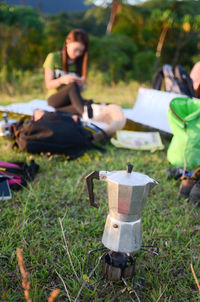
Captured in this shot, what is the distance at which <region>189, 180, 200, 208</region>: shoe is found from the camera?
172 cm

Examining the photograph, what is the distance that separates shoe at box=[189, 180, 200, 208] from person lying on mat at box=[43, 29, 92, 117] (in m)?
1.80

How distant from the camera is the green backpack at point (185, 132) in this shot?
1880 mm

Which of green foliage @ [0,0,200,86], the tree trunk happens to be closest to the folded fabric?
green foliage @ [0,0,200,86]

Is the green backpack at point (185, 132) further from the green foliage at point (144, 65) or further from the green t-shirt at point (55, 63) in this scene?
the green foliage at point (144, 65)

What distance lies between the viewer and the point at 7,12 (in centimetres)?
1011

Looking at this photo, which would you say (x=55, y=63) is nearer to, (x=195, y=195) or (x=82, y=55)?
(x=82, y=55)

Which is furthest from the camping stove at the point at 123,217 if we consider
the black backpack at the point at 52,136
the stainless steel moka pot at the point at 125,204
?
the black backpack at the point at 52,136

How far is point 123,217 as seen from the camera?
3.26 ft

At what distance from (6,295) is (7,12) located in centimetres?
1145

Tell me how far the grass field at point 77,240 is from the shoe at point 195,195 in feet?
0.18

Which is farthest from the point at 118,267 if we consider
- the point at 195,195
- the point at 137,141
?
the point at 137,141

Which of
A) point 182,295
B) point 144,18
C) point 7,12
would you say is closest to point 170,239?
point 182,295

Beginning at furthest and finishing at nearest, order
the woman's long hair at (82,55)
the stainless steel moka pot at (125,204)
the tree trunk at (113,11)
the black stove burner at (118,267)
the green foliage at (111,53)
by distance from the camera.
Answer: the tree trunk at (113,11) < the green foliage at (111,53) < the woman's long hair at (82,55) < the black stove burner at (118,267) < the stainless steel moka pot at (125,204)

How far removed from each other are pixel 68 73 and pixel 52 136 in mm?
1497
